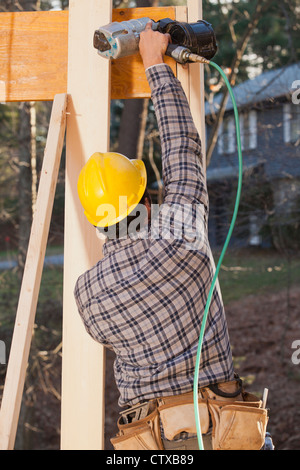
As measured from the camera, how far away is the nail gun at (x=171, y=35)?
2078mm

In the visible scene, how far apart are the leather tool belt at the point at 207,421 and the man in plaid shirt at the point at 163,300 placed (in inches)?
1.6

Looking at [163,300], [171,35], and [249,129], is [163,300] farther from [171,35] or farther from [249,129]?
[249,129]

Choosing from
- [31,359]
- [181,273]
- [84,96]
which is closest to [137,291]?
[181,273]

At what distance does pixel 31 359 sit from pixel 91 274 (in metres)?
4.71

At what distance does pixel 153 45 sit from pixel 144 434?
146 centimetres

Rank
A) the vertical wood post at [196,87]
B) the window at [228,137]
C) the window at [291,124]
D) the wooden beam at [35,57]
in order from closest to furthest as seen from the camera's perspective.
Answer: the vertical wood post at [196,87]
the wooden beam at [35,57]
the window at [291,124]
the window at [228,137]

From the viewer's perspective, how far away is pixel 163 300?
1.76 meters

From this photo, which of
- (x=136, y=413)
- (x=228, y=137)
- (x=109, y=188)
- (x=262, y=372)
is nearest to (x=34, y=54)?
(x=109, y=188)

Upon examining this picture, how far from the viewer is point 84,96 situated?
2.34m

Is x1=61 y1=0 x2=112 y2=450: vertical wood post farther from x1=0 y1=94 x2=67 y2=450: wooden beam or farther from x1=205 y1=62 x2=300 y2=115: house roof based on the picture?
x1=205 y1=62 x2=300 y2=115: house roof

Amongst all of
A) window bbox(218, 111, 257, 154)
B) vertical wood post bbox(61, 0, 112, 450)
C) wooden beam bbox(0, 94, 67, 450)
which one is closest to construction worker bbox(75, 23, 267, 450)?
wooden beam bbox(0, 94, 67, 450)

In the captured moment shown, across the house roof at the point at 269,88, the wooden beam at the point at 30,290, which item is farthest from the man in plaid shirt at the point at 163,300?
the house roof at the point at 269,88

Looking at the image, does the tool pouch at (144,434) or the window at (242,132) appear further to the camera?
the window at (242,132)

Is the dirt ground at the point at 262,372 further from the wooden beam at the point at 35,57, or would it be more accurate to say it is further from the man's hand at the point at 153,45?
the man's hand at the point at 153,45
